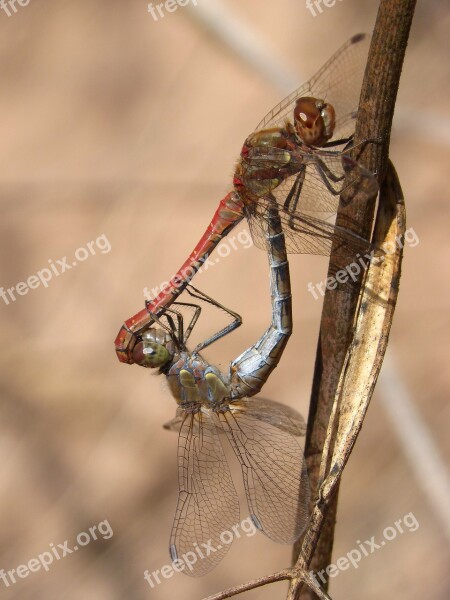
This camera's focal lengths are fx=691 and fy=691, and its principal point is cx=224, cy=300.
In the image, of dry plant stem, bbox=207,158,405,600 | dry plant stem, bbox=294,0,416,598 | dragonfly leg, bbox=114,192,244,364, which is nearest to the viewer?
dry plant stem, bbox=294,0,416,598

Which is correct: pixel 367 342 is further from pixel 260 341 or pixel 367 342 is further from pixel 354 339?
pixel 260 341

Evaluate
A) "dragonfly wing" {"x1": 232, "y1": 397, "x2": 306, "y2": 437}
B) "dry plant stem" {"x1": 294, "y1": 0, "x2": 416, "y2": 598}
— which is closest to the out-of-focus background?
"dragonfly wing" {"x1": 232, "y1": 397, "x2": 306, "y2": 437}

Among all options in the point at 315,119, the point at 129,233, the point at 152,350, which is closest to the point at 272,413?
the point at 152,350

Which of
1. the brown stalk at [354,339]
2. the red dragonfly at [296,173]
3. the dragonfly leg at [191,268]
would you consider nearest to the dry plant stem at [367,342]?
the brown stalk at [354,339]

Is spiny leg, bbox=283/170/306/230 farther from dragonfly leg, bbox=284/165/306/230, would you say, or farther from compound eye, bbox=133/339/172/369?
compound eye, bbox=133/339/172/369

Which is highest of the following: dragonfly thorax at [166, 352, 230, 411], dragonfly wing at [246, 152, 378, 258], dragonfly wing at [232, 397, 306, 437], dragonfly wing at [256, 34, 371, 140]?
dragonfly wing at [256, 34, 371, 140]

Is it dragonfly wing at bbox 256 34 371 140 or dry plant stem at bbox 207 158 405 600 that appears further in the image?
dragonfly wing at bbox 256 34 371 140
